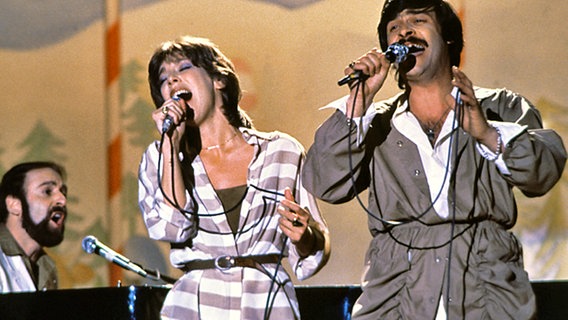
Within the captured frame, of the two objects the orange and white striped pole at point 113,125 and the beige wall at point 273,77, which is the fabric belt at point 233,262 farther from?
the orange and white striped pole at point 113,125

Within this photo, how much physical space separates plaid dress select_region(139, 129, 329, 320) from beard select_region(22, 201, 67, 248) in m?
1.92

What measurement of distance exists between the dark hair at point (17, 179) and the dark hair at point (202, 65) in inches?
75.7

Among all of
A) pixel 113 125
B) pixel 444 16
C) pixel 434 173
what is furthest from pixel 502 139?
pixel 113 125

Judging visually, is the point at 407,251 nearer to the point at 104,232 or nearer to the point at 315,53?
the point at 315,53

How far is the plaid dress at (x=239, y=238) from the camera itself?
9.81 feet

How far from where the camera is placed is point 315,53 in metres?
4.74

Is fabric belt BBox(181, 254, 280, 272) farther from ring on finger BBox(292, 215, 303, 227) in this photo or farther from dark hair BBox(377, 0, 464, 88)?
dark hair BBox(377, 0, 464, 88)

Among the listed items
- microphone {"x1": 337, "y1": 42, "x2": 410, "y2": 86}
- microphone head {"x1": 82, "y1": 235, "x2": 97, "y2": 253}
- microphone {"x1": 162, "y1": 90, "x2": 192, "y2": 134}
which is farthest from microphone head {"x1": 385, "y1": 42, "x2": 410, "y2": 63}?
microphone head {"x1": 82, "y1": 235, "x2": 97, "y2": 253}

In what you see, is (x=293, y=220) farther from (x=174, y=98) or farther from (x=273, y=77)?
(x=273, y=77)

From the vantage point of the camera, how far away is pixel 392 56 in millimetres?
2650

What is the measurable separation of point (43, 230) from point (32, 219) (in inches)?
3.3

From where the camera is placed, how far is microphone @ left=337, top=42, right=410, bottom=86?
8.59ft

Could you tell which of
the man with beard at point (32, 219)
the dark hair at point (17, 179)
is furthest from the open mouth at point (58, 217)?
the dark hair at point (17, 179)

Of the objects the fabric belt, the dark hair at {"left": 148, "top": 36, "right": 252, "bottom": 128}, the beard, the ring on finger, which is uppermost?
the dark hair at {"left": 148, "top": 36, "right": 252, "bottom": 128}
